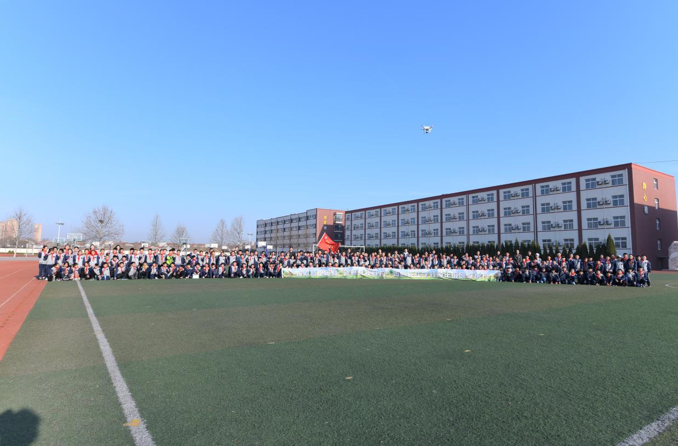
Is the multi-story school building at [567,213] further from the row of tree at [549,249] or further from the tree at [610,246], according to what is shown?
the tree at [610,246]

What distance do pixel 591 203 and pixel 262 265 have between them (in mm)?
42193

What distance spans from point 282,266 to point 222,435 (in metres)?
20.8

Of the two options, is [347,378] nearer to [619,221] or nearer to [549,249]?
[549,249]

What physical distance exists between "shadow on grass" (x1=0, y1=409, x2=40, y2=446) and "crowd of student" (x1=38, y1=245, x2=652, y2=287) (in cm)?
1781

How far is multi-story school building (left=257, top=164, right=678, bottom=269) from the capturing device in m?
43.9

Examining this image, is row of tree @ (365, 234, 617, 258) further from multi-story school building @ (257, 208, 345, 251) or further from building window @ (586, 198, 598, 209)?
multi-story school building @ (257, 208, 345, 251)

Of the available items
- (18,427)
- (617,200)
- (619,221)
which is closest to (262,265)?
(18,427)

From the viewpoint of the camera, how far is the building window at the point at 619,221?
43.7 m

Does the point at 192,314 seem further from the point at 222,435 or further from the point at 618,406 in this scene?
the point at 618,406

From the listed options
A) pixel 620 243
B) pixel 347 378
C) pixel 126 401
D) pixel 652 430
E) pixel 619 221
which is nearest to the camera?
pixel 652 430

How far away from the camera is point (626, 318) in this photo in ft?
27.7

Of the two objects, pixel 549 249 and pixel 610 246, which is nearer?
pixel 610 246

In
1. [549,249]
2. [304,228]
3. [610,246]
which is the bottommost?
[549,249]

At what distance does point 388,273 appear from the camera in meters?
23.3
